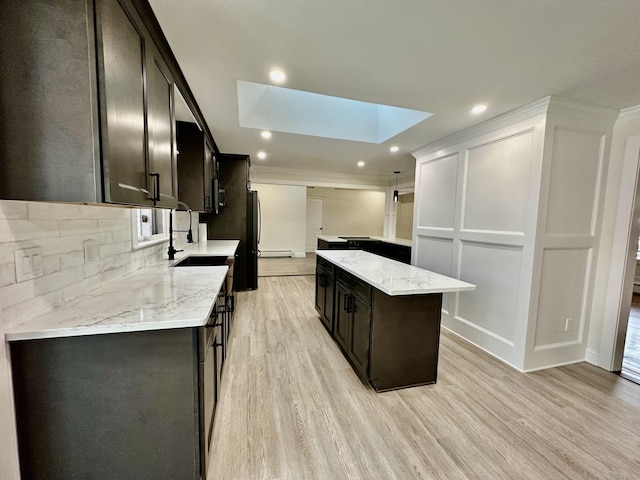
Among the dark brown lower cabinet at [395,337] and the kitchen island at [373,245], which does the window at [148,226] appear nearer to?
the dark brown lower cabinet at [395,337]

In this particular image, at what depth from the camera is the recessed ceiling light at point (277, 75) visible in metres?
1.93

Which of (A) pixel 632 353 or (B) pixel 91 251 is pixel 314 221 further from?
(B) pixel 91 251

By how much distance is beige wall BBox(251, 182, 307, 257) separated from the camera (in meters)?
8.38

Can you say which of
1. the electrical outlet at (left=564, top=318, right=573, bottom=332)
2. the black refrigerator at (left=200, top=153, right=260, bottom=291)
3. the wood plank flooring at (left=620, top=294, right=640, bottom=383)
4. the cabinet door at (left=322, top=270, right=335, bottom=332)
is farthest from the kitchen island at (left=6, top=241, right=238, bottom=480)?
the wood plank flooring at (left=620, top=294, right=640, bottom=383)

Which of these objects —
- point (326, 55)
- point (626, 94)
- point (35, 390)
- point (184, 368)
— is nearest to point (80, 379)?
point (35, 390)

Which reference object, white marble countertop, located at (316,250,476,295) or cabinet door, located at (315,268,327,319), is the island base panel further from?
cabinet door, located at (315,268,327,319)

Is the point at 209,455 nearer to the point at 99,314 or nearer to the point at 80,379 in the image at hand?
the point at 80,379

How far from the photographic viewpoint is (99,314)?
1126 mm

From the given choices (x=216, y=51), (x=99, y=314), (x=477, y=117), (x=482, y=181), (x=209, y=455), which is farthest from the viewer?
(x=482, y=181)

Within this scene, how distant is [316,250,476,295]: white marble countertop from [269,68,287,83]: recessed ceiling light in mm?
1580

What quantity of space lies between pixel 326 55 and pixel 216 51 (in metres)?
0.68

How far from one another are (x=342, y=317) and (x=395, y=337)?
67 cm

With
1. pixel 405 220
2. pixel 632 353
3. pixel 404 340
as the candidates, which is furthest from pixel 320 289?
pixel 405 220

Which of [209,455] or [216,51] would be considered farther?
[216,51]
